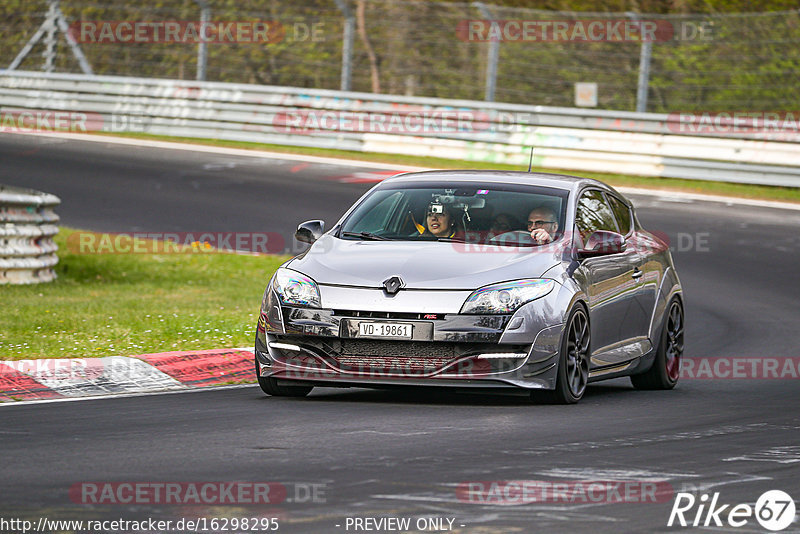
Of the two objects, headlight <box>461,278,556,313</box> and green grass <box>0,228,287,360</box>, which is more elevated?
headlight <box>461,278,556,313</box>

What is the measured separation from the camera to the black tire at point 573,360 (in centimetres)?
918

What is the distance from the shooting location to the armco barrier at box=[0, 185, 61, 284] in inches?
606

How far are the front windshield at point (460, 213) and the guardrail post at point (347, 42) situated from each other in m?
18.3

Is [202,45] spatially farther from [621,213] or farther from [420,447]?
[420,447]

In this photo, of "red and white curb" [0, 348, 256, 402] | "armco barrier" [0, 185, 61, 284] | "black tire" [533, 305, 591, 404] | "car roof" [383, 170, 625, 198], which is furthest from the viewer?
"armco barrier" [0, 185, 61, 284]

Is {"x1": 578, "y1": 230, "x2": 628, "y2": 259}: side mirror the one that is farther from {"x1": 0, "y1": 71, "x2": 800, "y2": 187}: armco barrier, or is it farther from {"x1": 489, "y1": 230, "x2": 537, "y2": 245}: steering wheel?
{"x1": 0, "y1": 71, "x2": 800, "y2": 187}: armco barrier

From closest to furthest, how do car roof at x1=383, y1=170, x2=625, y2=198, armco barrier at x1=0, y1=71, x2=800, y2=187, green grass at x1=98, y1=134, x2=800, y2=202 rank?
car roof at x1=383, y1=170, x2=625, y2=198, green grass at x1=98, y1=134, x2=800, y2=202, armco barrier at x1=0, y1=71, x2=800, y2=187

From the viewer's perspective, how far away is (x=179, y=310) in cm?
1372

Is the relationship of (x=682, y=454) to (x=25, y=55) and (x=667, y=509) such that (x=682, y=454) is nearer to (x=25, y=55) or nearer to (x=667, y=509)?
(x=667, y=509)

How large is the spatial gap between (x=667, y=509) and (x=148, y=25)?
1205 inches

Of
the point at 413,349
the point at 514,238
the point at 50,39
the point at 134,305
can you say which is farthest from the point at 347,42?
the point at 413,349

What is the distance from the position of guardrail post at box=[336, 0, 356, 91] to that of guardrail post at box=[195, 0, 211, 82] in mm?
2819

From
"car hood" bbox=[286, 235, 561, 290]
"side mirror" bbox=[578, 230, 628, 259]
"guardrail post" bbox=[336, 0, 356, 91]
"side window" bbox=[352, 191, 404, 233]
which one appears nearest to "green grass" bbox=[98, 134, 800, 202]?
"guardrail post" bbox=[336, 0, 356, 91]

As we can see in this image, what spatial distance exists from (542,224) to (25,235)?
24.2 feet
